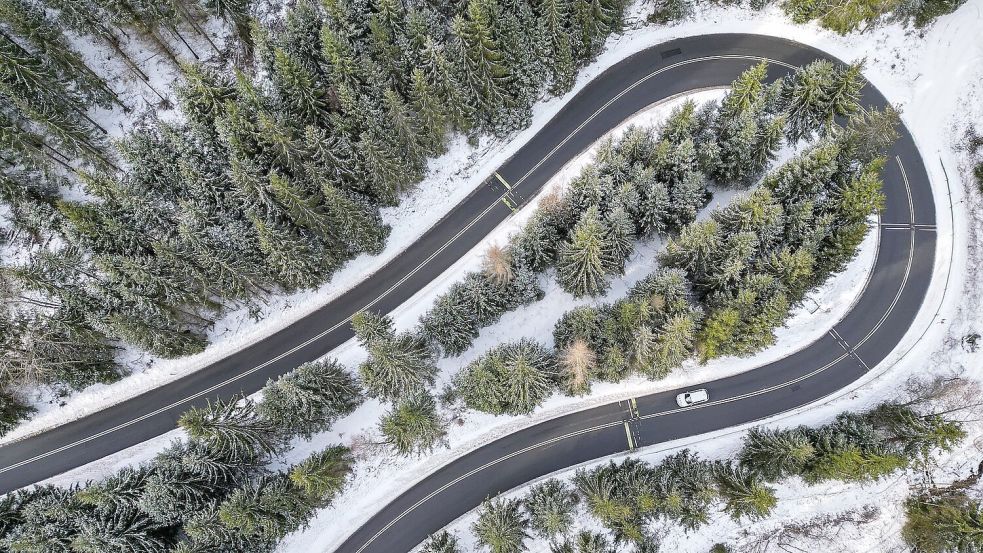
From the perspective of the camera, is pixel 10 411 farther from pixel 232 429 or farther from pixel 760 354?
pixel 760 354

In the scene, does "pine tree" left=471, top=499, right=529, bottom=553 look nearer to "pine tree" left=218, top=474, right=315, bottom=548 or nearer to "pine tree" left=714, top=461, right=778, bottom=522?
"pine tree" left=218, top=474, right=315, bottom=548

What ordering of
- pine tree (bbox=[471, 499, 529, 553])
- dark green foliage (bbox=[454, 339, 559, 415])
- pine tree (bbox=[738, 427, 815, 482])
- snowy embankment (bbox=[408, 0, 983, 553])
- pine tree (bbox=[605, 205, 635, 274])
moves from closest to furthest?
pine tree (bbox=[471, 499, 529, 553])
pine tree (bbox=[738, 427, 815, 482])
dark green foliage (bbox=[454, 339, 559, 415])
pine tree (bbox=[605, 205, 635, 274])
snowy embankment (bbox=[408, 0, 983, 553])

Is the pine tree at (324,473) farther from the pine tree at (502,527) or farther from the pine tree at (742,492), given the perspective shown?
the pine tree at (742,492)

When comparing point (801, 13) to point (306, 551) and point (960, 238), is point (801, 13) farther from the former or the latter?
point (306, 551)

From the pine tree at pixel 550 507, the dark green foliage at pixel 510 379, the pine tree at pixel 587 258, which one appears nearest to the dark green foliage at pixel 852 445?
the pine tree at pixel 550 507

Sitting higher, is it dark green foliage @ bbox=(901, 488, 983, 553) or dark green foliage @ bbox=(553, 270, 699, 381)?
dark green foliage @ bbox=(553, 270, 699, 381)

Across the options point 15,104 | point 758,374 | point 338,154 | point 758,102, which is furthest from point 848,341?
point 15,104

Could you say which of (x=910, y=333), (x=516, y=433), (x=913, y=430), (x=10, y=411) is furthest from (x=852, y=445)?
(x=10, y=411)

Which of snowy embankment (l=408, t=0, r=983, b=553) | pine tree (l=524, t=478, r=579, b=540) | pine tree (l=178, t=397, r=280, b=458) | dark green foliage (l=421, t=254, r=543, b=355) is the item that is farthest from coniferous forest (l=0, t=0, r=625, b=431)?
pine tree (l=524, t=478, r=579, b=540)
